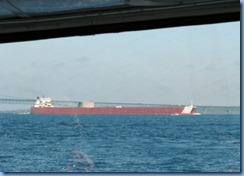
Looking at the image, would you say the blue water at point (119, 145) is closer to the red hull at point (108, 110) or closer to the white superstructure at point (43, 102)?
the red hull at point (108, 110)

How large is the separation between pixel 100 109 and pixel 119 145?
11.5 meters

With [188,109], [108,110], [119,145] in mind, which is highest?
[188,109]

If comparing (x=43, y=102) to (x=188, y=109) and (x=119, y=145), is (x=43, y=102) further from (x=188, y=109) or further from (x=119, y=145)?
(x=119, y=145)

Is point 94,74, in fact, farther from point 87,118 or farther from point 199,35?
point 199,35

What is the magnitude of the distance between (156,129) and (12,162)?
10.0 metres

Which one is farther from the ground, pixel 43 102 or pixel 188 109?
pixel 188 109

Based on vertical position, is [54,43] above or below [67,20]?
above

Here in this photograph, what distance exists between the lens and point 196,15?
1.35 m

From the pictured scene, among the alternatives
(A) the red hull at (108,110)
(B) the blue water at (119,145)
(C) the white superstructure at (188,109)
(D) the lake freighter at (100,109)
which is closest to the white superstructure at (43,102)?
(D) the lake freighter at (100,109)

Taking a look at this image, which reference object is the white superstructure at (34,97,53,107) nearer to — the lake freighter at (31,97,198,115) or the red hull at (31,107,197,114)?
the lake freighter at (31,97,198,115)

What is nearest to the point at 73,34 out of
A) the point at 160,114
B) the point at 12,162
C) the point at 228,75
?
the point at 12,162

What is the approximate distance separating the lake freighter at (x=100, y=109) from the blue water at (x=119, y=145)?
22.8 inches

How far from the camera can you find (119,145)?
19.1m

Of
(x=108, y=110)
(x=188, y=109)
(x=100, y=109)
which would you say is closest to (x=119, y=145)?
(x=108, y=110)
